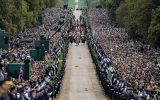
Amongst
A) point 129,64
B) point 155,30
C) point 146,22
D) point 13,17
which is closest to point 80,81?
point 129,64

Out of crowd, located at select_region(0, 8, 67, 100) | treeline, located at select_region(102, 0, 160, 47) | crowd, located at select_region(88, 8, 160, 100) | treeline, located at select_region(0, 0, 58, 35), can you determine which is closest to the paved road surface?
crowd, located at select_region(0, 8, 67, 100)

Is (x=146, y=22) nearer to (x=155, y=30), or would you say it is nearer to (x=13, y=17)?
(x=155, y=30)

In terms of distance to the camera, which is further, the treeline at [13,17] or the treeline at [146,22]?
the treeline at [13,17]

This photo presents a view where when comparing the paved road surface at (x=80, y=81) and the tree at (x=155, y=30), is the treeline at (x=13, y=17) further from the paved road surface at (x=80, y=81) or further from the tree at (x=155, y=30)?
the tree at (x=155, y=30)

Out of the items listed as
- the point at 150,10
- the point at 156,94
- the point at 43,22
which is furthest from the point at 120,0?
the point at 156,94

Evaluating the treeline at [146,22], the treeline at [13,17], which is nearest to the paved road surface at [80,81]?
the treeline at [146,22]

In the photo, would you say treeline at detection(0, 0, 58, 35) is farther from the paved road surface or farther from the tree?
the tree
